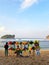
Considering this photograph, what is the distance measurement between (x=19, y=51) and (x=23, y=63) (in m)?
5.08

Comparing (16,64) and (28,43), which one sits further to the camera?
(28,43)

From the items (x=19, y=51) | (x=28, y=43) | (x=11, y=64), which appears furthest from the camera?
(x=28, y=43)

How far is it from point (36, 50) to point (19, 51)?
1.81 meters

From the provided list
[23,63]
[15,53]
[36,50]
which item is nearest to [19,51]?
[15,53]

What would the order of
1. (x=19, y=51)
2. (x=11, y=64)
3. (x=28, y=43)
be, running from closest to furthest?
(x=11, y=64)
(x=19, y=51)
(x=28, y=43)

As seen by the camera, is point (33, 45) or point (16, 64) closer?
point (16, 64)

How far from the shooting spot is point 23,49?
2053cm

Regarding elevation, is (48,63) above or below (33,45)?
below

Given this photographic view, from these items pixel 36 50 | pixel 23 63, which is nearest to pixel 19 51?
pixel 36 50

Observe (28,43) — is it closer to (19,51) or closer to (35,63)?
(19,51)

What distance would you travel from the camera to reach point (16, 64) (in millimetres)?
14398

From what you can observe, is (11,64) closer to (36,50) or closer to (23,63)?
(23,63)

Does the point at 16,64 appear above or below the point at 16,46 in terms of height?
below

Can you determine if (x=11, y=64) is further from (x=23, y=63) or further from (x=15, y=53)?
(x=15, y=53)
